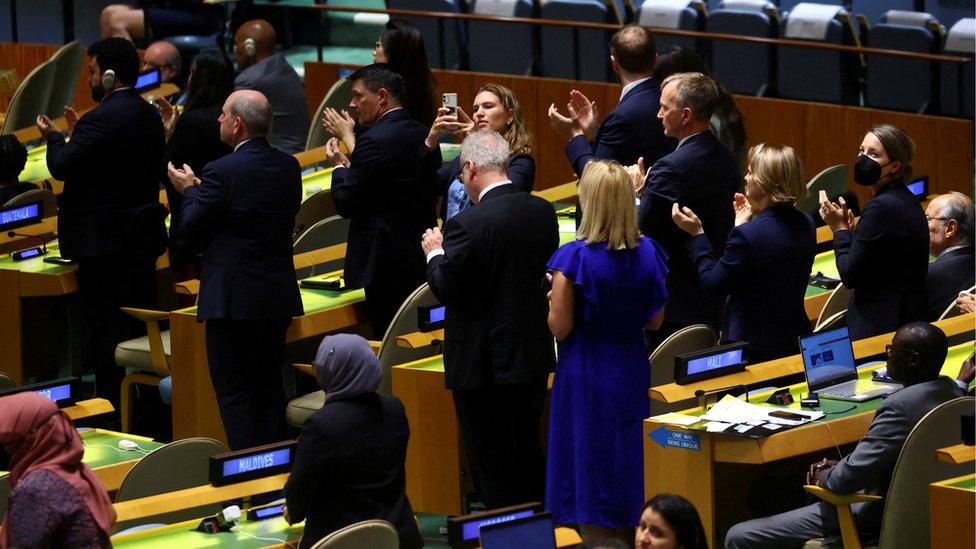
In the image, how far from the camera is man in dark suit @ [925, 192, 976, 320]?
6445 mm

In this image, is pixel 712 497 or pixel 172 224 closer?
pixel 712 497

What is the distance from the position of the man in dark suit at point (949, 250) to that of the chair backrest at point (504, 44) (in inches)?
178

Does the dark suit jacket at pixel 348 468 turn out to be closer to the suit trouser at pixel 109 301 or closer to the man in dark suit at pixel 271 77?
the suit trouser at pixel 109 301

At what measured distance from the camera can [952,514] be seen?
4598mm

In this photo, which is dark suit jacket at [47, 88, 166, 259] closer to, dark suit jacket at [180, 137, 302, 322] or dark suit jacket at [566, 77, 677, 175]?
dark suit jacket at [180, 137, 302, 322]

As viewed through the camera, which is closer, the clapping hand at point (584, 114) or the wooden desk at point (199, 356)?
the clapping hand at point (584, 114)

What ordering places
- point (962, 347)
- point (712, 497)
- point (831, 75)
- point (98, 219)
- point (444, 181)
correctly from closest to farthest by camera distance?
1. point (712, 497)
2. point (962, 347)
3. point (444, 181)
4. point (98, 219)
5. point (831, 75)

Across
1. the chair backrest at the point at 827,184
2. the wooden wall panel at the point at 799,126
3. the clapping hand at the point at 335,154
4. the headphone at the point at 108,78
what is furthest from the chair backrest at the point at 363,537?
the wooden wall panel at the point at 799,126

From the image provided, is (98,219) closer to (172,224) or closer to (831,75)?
(172,224)

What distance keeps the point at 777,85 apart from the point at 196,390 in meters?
4.57

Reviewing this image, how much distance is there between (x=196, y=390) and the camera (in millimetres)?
6707

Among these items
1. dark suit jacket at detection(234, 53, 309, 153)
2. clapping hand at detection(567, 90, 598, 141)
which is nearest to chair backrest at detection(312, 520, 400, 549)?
clapping hand at detection(567, 90, 598, 141)

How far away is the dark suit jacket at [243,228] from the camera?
622 cm

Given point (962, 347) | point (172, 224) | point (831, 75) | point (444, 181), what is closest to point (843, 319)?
point (962, 347)
